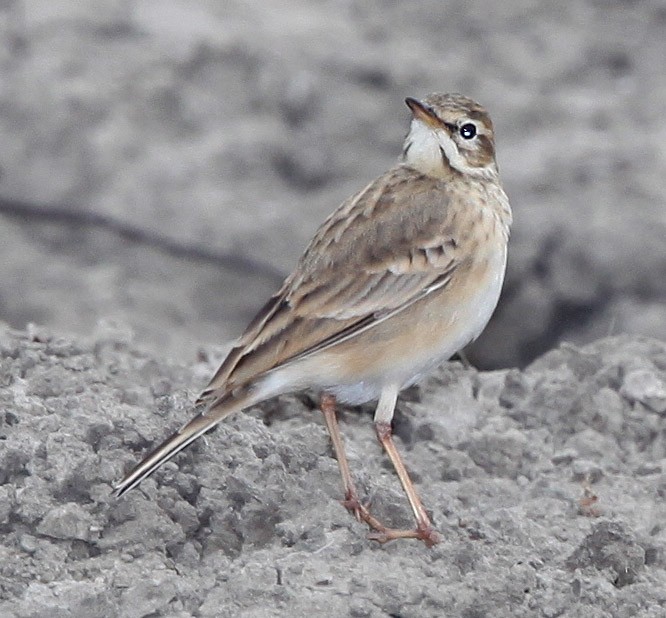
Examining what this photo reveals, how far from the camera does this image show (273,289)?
1098cm

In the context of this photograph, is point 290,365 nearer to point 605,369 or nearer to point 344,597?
point 344,597

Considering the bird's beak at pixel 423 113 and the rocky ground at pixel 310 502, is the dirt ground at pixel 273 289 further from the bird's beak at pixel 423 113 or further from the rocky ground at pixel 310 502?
the bird's beak at pixel 423 113

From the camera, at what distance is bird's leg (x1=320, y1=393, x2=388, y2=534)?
6172 mm

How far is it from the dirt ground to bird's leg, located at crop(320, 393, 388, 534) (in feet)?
0.18

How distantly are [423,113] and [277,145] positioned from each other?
460 centimetres

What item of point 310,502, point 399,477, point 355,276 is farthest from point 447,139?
point 310,502

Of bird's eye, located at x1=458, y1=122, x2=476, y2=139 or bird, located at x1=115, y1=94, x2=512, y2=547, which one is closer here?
bird, located at x1=115, y1=94, x2=512, y2=547

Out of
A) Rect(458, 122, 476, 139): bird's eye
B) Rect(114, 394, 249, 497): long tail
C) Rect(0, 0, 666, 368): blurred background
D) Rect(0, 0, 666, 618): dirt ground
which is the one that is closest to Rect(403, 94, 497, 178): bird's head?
Rect(458, 122, 476, 139): bird's eye

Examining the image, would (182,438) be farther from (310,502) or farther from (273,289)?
(273,289)

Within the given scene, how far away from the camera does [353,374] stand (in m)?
6.48

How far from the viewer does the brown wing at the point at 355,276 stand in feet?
20.9

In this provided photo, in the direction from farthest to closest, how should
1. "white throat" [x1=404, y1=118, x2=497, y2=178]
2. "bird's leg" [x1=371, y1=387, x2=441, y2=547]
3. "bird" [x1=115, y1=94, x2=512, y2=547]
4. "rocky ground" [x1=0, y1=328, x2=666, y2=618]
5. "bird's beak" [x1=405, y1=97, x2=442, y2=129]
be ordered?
"white throat" [x1=404, y1=118, x2=497, y2=178]
"bird's beak" [x1=405, y1=97, x2=442, y2=129]
"bird" [x1=115, y1=94, x2=512, y2=547]
"bird's leg" [x1=371, y1=387, x2=441, y2=547]
"rocky ground" [x1=0, y1=328, x2=666, y2=618]

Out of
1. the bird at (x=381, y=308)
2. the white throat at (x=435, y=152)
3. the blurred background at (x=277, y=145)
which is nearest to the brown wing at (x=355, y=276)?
the bird at (x=381, y=308)

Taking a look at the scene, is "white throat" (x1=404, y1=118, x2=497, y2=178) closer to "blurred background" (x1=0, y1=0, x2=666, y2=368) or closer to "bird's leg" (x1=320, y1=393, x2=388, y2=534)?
"bird's leg" (x1=320, y1=393, x2=388, y2=534)
